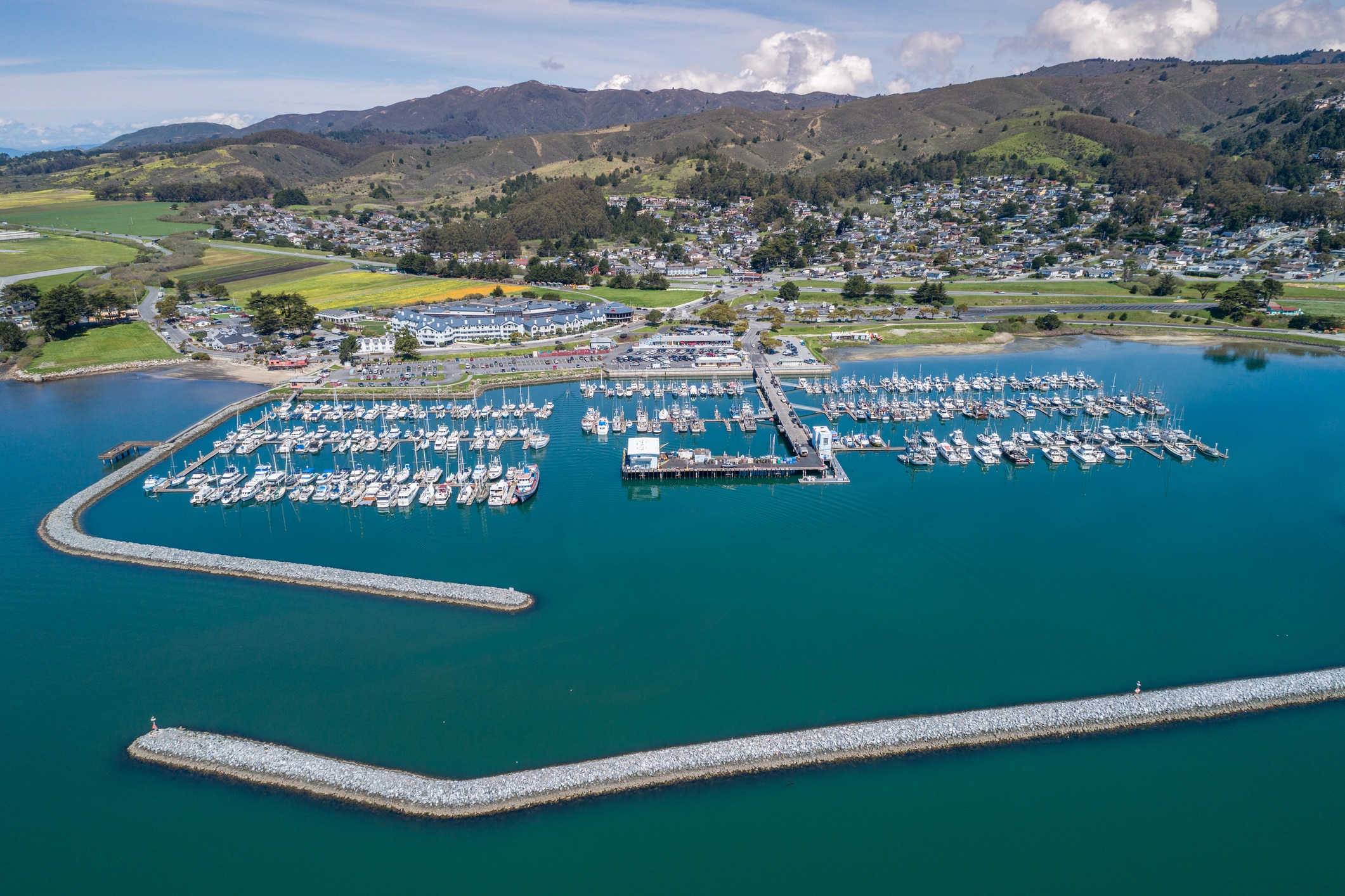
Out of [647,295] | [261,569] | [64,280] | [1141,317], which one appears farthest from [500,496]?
[64,280]

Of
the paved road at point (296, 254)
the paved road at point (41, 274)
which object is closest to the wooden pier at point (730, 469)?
the paved road at point (296, 254)

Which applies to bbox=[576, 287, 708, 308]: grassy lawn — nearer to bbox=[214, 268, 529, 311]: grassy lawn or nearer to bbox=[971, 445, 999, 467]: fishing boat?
bbox=[214, 268, 529, 311]: grassy lawn

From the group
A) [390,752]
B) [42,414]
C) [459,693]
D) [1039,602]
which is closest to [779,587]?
[1039,602]

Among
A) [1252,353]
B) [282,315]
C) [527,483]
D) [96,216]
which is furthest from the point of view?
[96,216]

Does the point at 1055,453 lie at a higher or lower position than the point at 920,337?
lower

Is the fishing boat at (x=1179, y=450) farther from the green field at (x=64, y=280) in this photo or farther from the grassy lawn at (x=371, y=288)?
the green field at (x=64, y=280)

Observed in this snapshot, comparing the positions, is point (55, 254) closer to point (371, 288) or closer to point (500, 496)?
point (371, 288)

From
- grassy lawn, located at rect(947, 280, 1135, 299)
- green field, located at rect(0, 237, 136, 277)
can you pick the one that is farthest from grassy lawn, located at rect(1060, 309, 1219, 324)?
green field, located at rect(0, 237, 136, 277)

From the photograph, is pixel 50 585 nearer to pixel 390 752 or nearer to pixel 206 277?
pixel 390 752
